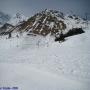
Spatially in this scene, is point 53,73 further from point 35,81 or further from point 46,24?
point 46,24

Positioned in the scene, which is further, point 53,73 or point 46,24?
point 46,24

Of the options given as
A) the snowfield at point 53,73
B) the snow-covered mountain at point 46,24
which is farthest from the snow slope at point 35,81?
the snow-covered mountain at point 46,24

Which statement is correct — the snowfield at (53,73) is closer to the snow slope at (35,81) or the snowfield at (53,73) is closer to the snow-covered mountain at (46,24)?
the snow slope at (35,81)

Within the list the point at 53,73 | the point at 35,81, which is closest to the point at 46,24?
the point at 53,73

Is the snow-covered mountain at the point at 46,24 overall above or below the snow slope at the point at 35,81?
above

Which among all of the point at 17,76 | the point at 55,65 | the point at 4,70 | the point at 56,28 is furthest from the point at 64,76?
the point at 56,28

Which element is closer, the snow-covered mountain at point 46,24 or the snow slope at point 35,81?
the snow slope at point 35,81

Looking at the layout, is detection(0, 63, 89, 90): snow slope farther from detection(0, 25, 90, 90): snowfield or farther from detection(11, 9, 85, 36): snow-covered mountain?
detection(11, 9, 85, 36): snow-covered mountain

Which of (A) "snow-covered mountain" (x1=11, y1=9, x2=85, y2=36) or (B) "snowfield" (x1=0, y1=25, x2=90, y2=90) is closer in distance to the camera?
(B) "snowfield" (x1=0, y1=25, x2=90, y2=90)

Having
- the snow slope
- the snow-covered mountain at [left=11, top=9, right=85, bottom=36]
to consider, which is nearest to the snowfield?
the snow slope

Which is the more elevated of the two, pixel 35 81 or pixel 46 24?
pixel 46 24

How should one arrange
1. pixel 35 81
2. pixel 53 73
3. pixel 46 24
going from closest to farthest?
pixel 35 81
pixel 53 73
pixel 46 24

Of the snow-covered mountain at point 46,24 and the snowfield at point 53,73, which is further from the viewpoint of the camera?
the snow-covered mountain at point 46,24

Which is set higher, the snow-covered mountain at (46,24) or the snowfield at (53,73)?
the snow-covered mountain at (46,24)
